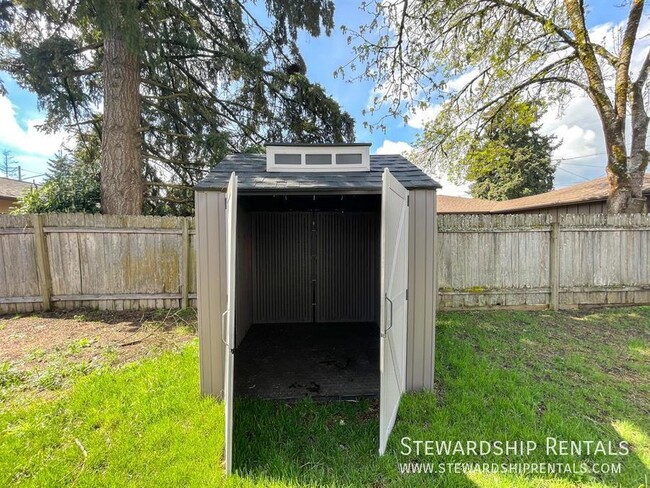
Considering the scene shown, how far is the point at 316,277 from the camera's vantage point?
5410 millimetres

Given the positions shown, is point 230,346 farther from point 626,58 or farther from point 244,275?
point 626,58

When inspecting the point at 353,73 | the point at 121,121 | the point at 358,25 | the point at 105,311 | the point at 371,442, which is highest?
the point at 358,25

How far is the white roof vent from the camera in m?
3.30

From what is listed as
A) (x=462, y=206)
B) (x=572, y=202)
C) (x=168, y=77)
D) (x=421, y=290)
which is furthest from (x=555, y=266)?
(x=462, y=206)

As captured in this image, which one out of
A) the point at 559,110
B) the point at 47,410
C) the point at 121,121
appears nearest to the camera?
the point at 47,410

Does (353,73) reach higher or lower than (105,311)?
higher

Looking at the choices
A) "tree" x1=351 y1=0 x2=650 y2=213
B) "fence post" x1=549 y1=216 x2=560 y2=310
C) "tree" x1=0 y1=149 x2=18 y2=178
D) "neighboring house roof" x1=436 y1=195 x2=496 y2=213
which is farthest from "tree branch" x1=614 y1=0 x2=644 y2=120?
"tree" x1=0 y1=149 x2=18 y2=178

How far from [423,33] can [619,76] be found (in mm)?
4036

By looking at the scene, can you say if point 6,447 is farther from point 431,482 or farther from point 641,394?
point 641,394

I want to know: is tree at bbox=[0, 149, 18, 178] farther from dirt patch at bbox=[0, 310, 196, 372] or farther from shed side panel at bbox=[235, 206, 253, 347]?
shed side panel at bbox=[235, 206, 253, 347]

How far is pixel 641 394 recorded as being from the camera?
284 centimetres

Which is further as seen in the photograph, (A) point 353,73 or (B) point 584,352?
(A) point 353,73

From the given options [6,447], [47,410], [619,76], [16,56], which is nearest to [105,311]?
[47,410]

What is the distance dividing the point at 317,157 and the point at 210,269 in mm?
1706
